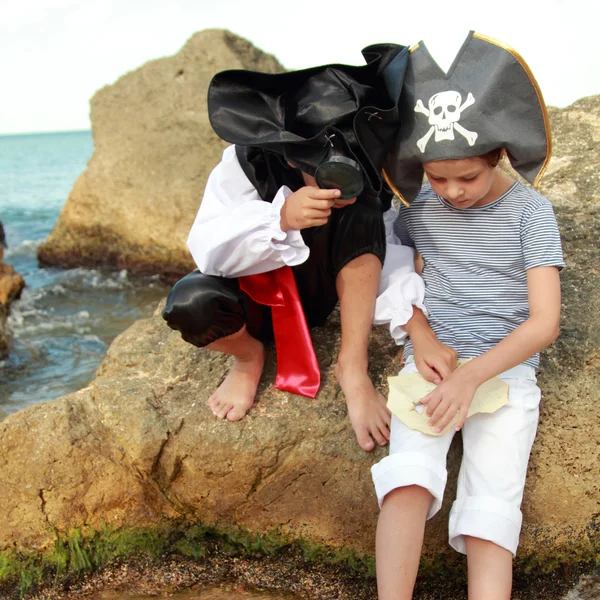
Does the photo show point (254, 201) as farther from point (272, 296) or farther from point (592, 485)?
point (592, 485)

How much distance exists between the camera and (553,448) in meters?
2.18

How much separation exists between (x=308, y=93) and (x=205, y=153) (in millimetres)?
4551

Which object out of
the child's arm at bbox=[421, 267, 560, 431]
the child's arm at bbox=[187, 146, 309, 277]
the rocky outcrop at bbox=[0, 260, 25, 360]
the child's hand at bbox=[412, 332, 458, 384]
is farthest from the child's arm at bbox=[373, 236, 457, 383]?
the rocky outcrop at bbox=[0, 260, 25, 360]

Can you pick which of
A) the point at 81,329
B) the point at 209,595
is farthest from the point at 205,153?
the point at 209,595

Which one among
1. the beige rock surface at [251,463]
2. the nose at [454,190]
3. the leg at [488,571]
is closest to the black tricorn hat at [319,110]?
the nose at [454,190]

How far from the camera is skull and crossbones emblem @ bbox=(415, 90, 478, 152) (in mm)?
1963

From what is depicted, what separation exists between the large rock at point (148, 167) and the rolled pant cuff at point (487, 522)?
4672 mm

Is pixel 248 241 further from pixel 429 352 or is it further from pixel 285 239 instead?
pixel 429 352

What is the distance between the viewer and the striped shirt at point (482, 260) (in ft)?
6.98

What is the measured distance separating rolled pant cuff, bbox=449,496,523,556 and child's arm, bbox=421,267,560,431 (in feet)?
0.71

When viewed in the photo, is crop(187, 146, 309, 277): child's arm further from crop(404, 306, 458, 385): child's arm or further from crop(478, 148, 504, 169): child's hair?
crop(478, 148, 504, 169): child's hair

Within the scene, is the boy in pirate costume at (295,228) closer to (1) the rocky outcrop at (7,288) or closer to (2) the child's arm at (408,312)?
(2) the child's arm at (408,312)

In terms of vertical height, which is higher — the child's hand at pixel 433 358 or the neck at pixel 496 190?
the neck at pixel 496 190

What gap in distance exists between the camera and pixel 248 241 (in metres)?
2.13
